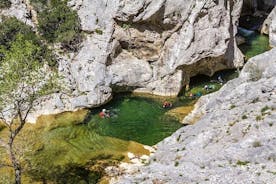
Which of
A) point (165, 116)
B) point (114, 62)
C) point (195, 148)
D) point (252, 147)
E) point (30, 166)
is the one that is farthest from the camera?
point (114, 62)

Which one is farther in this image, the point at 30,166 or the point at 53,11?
the point at 53,11

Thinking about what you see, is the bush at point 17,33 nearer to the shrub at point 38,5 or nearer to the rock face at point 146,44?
the rock face at point 146,44

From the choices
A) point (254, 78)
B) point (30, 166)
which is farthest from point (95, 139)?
point (254, 78)

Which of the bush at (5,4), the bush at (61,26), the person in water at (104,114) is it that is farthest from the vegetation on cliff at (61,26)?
the person in water at (104,114)

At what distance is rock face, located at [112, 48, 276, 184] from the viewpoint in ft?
104

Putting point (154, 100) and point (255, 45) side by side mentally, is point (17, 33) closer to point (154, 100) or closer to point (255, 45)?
point (154, 100)

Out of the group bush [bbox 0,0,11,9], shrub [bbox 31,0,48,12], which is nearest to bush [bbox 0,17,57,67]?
bush [bbox 0,0,11,9]

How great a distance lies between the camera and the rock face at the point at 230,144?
3158 cm

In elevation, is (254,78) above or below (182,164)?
above

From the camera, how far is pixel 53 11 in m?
64.1

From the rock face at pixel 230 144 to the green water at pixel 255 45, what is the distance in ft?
90.3

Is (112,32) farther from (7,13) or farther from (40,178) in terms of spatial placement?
(40,178)

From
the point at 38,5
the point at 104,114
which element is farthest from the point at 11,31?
the point at 104,114

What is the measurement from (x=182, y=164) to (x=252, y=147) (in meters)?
5.97
